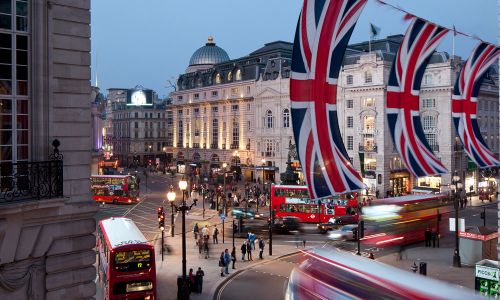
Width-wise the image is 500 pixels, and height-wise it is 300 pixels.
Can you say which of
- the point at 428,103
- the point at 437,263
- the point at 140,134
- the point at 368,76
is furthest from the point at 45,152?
the point at 140,134

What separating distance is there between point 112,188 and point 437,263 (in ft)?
116

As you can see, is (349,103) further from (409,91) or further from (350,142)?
(409,91)

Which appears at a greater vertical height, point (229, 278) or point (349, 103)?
point (349, 103)

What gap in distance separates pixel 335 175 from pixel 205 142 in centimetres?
7760

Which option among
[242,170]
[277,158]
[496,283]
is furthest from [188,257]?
[242,170]

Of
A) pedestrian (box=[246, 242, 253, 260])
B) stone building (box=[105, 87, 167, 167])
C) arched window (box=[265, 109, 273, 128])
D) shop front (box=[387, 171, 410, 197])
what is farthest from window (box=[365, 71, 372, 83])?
stone building (box=[105, 87, 167, 167])

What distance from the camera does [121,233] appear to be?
20984mm

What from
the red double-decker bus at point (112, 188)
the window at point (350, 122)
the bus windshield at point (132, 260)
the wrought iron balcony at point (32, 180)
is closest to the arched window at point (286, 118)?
the window at point (350, 122)

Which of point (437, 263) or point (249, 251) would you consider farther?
point (249, 251)

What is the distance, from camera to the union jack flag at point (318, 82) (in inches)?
517

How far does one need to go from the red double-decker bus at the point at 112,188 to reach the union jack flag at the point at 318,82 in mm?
42211

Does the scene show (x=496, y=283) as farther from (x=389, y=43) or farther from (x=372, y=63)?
(x=389, y=43)

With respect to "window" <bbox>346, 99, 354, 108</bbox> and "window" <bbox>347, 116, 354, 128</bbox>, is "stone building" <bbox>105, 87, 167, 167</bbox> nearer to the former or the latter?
"window" <bbox>347, 116, 354, 128</bbox>

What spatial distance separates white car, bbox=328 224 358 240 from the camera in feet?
113
